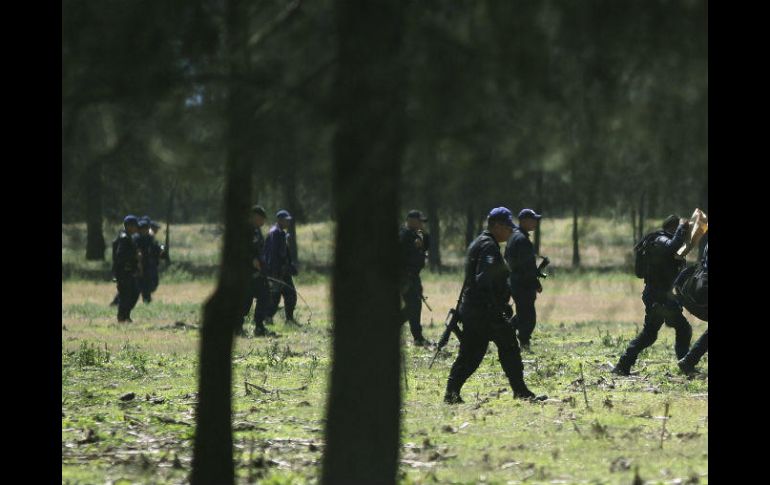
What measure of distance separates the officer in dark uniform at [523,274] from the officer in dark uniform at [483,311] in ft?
12.6

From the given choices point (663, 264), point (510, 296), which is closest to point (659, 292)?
point (663, 264)

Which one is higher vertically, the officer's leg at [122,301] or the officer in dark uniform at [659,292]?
the officer in dark uniform at [659,292]

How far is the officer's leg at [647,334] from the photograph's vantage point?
13688 millimetres

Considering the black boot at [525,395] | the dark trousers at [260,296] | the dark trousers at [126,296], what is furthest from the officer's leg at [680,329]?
the dark trousers at [126,296]

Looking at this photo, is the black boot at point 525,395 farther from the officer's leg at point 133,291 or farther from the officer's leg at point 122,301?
the officer's leg at point 122,301

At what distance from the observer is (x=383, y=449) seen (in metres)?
7.18

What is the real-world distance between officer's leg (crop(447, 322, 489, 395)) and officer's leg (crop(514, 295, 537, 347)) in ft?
17.1

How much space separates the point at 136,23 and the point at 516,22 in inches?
81.9

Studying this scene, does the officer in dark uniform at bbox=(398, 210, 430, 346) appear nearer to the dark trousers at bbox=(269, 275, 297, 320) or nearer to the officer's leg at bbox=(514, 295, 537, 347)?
the officer's leg at bbox=(514, 295, 537, 347)

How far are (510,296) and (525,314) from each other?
10.9 ft

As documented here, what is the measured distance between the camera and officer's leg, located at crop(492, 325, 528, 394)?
12.1 meters

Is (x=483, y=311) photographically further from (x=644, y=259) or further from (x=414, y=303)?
(x=414, y=303)

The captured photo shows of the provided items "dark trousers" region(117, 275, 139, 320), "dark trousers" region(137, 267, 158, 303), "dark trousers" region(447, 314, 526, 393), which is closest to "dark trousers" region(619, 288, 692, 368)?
"dark trousers" region(447, 314, 526, 393)
